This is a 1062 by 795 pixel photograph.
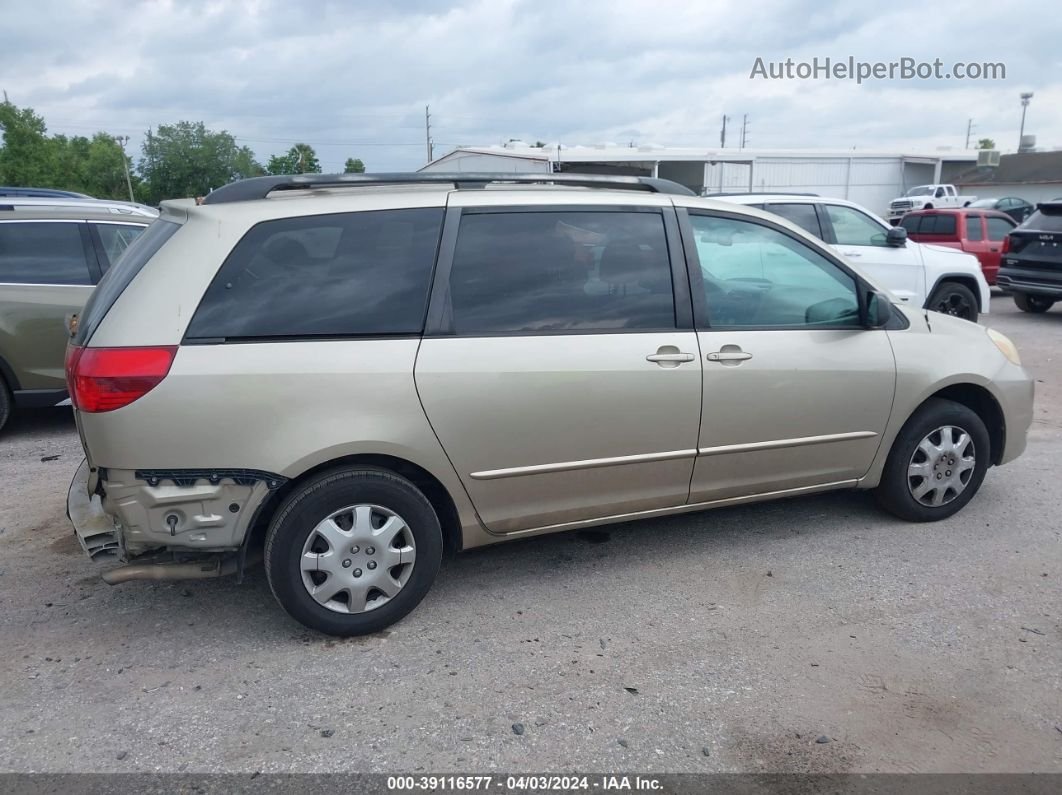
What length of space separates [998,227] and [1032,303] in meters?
2.39

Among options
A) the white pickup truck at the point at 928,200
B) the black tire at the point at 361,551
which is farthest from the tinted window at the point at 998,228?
the white pickup truck at the point at 928,200

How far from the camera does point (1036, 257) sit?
12.7 m

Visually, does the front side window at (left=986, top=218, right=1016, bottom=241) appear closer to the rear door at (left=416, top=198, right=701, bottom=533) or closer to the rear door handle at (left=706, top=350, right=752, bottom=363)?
the rear door handle at (left=706, top=350, right=752, bottom=363)

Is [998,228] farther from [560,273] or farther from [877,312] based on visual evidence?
[560,273]

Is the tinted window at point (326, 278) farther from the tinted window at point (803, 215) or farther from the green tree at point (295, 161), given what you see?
the green tree at point (295, 161)

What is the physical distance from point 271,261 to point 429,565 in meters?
1.41

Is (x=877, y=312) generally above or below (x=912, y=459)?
above

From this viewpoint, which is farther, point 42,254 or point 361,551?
point 42,254

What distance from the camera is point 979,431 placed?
4641mm

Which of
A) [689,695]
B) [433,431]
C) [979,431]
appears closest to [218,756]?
[433,431]

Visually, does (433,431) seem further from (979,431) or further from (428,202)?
(979,431)

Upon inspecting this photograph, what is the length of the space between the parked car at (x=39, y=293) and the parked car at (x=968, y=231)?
44.7 feet

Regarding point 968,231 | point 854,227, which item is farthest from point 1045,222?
point 854,227

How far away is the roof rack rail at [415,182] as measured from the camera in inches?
144
